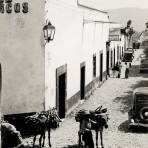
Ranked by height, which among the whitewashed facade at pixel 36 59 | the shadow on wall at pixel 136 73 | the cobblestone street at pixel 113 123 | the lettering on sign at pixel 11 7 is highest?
the lettering on sign at pixel 11 7

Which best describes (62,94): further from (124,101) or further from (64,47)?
(124,101)

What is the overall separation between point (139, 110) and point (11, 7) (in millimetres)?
5572

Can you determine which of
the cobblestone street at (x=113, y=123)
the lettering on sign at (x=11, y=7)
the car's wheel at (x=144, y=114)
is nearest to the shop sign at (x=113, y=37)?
the cobblestone street at (x=113, y=123)

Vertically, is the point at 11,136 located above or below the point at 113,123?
above

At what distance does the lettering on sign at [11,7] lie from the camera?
40.0 ft

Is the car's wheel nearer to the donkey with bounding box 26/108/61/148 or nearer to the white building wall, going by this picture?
the white building wall

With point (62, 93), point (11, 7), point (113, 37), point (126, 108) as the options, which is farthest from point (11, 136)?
point (113, 37)

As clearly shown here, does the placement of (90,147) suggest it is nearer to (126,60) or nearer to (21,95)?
(21,95)

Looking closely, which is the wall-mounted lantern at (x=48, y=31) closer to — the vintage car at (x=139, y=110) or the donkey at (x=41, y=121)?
the donkey at (x=41, y=121)

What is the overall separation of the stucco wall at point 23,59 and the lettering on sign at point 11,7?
0.10m

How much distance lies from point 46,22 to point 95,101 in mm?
7652

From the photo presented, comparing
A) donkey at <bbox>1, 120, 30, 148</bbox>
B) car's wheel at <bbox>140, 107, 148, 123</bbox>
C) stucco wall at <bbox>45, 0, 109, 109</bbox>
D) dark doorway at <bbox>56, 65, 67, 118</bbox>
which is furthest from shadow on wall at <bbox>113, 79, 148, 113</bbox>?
donkey at <bbox>1, 120, 30, 148</bbox>

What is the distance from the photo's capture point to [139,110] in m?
13.9

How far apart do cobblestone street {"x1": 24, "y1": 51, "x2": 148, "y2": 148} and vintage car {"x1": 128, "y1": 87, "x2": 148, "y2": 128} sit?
357 millimetres
